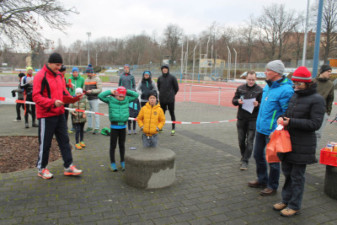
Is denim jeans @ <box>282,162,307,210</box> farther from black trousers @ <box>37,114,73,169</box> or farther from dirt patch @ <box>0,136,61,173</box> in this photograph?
dirt patch @ <box>0,136,61,173</box>

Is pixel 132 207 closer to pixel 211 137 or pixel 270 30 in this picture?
pixel 211 137

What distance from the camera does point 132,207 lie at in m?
3.71

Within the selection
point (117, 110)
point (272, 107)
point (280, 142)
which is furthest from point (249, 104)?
point (117, 110)

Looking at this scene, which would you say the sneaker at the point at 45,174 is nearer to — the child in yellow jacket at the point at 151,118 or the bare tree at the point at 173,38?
the child in yellow jacket at the point at 151,118

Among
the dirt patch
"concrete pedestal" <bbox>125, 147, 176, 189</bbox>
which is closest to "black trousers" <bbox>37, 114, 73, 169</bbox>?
the dirt patch

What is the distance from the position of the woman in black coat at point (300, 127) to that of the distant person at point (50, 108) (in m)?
3.36

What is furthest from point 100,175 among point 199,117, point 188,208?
point 199,117

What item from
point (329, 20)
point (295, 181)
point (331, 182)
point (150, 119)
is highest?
point (329, 20)

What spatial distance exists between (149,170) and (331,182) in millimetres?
2798

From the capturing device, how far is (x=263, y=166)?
443 cm

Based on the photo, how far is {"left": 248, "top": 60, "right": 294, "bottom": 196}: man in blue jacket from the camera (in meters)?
3.88

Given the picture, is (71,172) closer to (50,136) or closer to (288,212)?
(50,136)

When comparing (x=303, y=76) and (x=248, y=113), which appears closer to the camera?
(x=303, y=76)

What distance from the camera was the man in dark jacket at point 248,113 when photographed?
201 inches
